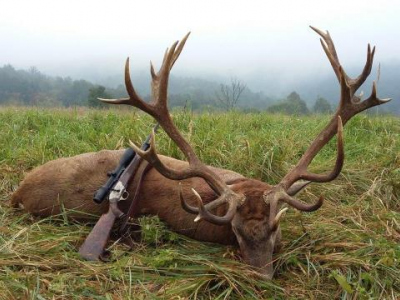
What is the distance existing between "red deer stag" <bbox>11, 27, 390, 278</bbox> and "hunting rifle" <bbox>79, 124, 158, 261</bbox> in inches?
6.2

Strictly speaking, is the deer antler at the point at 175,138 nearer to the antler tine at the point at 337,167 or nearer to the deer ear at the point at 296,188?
the deer ear at the point at 296,188

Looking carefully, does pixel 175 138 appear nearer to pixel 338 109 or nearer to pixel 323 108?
pixel 338 109

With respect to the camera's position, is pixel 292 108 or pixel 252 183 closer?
pixel 252 183

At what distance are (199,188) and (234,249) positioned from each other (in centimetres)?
60

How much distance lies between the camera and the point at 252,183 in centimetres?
349

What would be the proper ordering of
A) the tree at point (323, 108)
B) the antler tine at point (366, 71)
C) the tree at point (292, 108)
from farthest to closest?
1. the tree at point (323, 108)
2. the tree at point (292, 108)
3. the antler tine at point (366, 71)

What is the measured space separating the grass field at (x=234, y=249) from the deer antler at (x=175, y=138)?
1.20 ft

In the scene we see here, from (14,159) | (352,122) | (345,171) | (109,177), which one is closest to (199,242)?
(109,177)

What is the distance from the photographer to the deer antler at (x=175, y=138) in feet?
10.6

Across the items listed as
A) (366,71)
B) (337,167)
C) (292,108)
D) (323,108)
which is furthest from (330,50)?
(323,108)

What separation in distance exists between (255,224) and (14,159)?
3.29 m

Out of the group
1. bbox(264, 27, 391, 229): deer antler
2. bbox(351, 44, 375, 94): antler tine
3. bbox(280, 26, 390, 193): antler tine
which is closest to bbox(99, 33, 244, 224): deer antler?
bbox(264, 27, 391, 229): deer antler

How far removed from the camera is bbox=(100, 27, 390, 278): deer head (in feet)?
10.2

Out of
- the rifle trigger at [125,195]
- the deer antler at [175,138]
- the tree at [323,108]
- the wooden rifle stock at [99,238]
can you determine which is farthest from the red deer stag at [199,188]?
the tree at [323,108]
